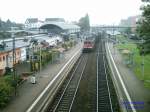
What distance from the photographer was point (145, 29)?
19703 mm

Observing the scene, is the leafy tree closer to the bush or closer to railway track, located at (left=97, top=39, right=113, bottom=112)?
railway track, located at (left=97, top=39, right=113, bottom=112)

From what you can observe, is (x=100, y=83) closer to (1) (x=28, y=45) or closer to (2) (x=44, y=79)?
(2) (x=44, y=79)

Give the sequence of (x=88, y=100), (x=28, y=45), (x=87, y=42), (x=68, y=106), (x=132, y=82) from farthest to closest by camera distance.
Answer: (x=87, y=42)
(x=28, y=45)
(x=132, y=82)
(x=88, y=100)
(x=68, y=106)

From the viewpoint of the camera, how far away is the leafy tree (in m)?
19.6

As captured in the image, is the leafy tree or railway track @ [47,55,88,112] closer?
the leafy tree

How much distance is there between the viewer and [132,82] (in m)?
28.5

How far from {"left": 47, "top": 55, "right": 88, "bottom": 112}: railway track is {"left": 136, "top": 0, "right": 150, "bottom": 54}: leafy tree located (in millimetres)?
6608

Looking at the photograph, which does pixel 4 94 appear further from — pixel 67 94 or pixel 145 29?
pixel 145 29

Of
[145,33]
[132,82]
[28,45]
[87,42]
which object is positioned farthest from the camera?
[87,42]

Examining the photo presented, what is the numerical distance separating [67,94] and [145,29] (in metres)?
9.09

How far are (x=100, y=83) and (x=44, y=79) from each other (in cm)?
574

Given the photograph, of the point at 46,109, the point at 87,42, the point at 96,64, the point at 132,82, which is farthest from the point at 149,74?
the point at 87,42

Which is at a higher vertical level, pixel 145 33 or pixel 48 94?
pixel 145 33

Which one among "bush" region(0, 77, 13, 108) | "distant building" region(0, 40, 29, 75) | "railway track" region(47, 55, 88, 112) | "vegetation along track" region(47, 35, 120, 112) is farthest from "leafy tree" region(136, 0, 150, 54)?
"distant building" region(0, 40, 29, 75)
